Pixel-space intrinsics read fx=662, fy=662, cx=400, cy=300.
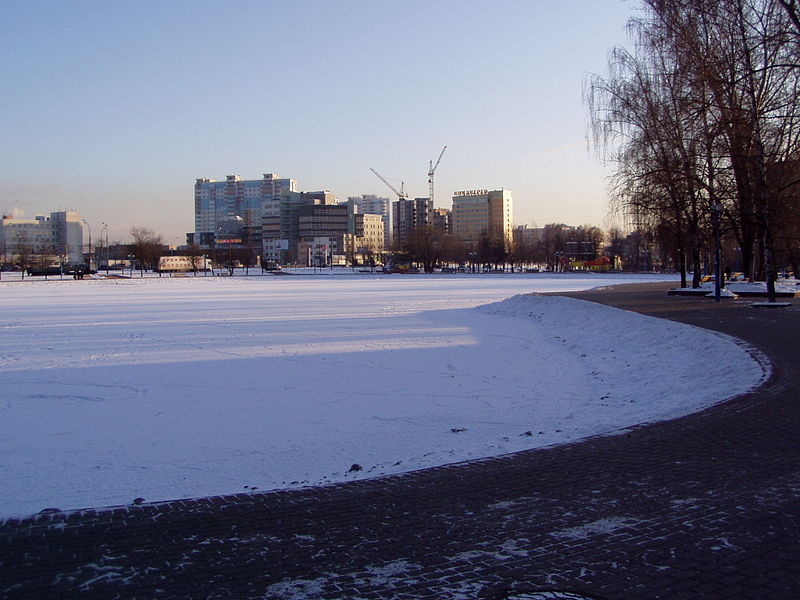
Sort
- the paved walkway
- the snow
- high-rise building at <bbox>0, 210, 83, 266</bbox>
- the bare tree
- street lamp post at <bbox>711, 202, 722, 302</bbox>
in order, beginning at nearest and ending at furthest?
1. the paved walkway
2. the snow
3. street lamp post at <bbox>711, 202, 722, 302</bbox>
4. the bare tree
5. high-rise building at <bbox>0, 210, 83, 266</bbox>

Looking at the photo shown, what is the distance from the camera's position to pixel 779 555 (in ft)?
15.0

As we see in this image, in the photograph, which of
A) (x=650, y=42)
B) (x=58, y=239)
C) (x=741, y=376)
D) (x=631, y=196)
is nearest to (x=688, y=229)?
(x=631, y=196)

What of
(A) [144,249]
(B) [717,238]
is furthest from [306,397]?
(A) [144,249]

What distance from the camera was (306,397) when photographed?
11.5 metres

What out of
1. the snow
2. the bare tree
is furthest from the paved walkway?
the bare tree

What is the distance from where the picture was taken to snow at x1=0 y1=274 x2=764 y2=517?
7391mm

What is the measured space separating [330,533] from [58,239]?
199 metres

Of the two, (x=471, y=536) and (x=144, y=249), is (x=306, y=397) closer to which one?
(x=471, y=536)

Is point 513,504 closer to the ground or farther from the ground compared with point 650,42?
closer to the ground

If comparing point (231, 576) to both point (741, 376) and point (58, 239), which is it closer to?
point (741, 376)

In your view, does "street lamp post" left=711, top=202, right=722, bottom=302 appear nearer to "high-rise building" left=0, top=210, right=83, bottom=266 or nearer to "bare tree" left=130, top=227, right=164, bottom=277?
"bare tree" left=130, top=227, right=164, bottom=277

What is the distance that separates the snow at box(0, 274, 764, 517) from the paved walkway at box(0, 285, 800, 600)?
0.87 metres

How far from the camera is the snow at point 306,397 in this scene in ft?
24.2

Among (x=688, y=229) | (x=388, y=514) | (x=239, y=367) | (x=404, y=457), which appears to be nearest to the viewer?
(x=388, y=514)
